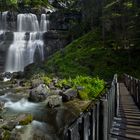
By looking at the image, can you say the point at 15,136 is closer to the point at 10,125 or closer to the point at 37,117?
the point at 10,125

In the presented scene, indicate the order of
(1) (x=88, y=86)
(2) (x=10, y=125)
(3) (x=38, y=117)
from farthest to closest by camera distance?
1. (1) (x=88, y=86)
2. (3) (x=38, y=117)
3. (2) (x=10, y=125)

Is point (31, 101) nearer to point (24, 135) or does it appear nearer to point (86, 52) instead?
point (24, 135)

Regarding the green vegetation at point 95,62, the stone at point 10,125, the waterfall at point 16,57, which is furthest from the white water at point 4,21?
the stone at point 10,125

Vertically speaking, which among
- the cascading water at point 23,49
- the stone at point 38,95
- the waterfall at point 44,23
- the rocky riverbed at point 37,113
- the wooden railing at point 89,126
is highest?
the waterfall at point 44,23

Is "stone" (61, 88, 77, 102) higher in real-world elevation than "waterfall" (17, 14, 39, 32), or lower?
lower

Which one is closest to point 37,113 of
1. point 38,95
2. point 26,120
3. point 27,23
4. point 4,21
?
point 26,120

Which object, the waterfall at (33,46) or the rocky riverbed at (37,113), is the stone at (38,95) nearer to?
the rocky riverbed at (37,113)

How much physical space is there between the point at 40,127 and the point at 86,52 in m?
32.0

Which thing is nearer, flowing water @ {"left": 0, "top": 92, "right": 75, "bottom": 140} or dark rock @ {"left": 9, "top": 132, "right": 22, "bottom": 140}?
dark rock @ {"left": 9, "top": 132, "right": 22, "bottom": 140}

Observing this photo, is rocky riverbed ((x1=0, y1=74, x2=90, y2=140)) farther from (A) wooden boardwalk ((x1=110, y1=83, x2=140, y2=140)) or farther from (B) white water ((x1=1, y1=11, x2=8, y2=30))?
(B) white water ((x1=1, y1=11, x2=8, y2=30))

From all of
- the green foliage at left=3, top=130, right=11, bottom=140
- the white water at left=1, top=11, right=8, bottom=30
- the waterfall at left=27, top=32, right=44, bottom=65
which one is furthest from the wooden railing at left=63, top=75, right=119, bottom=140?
the white water at left=1, top=11, right=8, bottom=30

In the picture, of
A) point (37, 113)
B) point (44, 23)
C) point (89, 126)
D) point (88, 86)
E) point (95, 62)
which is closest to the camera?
point (89, 126)

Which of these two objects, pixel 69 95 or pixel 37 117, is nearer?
pixel 37 117

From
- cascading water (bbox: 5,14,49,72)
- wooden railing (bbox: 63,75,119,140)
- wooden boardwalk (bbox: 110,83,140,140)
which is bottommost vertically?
wooden boardwalk (bbox: 110,83,140,140)
